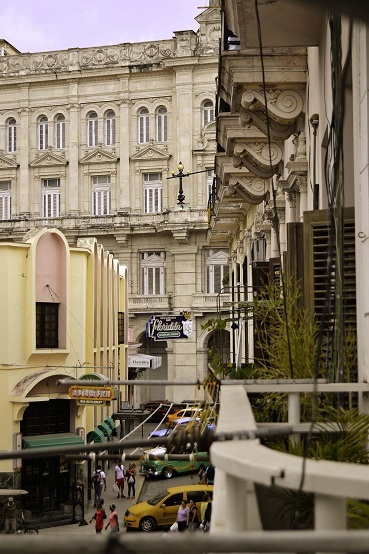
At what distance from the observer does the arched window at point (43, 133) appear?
5256 centimetres

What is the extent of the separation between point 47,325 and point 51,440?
345cm

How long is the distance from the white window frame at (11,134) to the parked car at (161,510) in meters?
32.2

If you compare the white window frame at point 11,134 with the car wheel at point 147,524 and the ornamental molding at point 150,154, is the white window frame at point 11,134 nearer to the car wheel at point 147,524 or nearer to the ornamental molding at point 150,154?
the ornamental molding at point 150,154

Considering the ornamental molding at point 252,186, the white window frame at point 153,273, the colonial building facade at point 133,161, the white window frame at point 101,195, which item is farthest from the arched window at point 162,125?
the ornamental molding at point 252,186

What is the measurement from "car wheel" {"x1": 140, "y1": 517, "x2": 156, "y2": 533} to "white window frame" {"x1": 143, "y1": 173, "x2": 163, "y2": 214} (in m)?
27.3

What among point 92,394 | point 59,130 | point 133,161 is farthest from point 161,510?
point 59,130

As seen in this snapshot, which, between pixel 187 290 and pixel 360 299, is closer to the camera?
pixel 360 299

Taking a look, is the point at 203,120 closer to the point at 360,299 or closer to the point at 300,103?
the point at 300,103

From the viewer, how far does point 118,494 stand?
99.5ft

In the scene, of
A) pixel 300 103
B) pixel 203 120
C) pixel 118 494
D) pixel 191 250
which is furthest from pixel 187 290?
pixel 300 103

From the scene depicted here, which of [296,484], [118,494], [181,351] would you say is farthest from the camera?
[181,351]

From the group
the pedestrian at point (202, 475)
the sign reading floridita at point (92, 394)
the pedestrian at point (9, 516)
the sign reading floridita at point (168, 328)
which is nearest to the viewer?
the pedestrian at point (9, 516)

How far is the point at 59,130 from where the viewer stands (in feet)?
172

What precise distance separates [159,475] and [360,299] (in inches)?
1095
